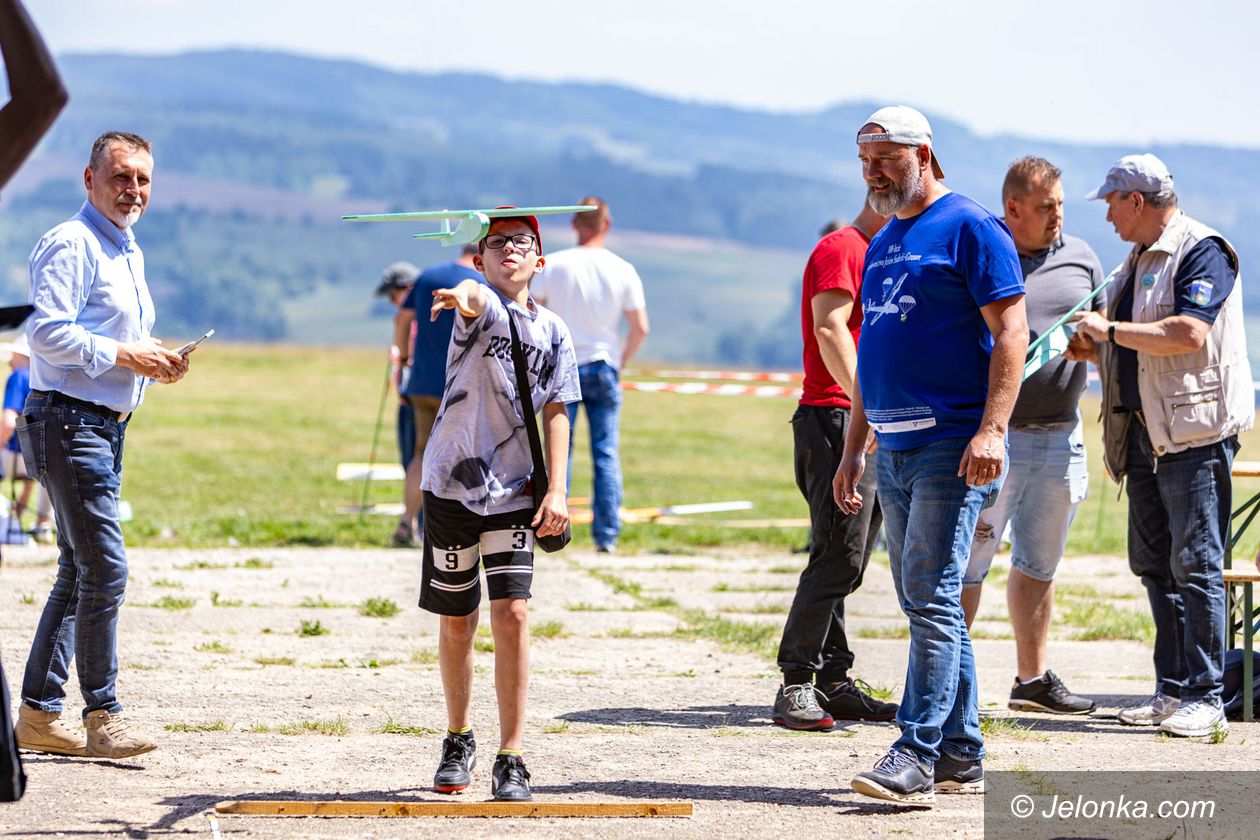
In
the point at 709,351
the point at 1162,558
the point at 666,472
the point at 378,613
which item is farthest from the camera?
the point at 709,351

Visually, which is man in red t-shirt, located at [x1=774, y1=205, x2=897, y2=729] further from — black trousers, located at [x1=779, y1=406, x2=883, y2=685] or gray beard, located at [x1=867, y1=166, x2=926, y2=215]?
gray beard, located at [x1=867, y1=166, x2=926, y2=215]

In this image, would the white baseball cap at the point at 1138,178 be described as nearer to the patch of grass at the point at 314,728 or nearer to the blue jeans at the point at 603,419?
the patch of grass at the point at 314,728

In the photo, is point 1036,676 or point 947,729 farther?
point 1036,676

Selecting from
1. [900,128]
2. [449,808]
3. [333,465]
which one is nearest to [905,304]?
[900,128]

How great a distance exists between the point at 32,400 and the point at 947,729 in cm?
315

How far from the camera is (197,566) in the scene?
9773mm

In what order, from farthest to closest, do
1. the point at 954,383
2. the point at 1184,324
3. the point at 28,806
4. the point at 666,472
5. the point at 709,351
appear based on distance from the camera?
the point at 709,351
the point at 666,472
the point at 1184,324
the point at 954,383
the point at 28,806

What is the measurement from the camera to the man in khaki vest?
5887 millimetres

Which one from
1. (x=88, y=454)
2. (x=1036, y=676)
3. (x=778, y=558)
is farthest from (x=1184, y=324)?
(x=778, y=558)

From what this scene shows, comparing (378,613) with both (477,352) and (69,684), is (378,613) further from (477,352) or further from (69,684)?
(477,352)

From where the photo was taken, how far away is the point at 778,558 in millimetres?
11297

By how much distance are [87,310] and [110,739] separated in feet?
4.62

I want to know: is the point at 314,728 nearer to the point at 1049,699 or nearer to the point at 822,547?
the point at 822,547

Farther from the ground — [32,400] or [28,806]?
[32,400]
